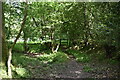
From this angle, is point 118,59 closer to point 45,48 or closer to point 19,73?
point 19,73

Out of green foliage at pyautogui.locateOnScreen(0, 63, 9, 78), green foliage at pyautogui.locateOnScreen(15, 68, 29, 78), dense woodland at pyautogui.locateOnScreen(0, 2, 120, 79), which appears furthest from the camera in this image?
dense woodland at pyautogui.locateOnScreen(0, 2, 120, 79)

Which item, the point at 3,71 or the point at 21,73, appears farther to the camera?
the point at 21,73

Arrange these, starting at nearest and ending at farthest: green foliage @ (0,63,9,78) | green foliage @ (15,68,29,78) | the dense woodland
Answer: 1. green foliage @ (0,63,9,78)
2. green foliage @ (15,68,29,78)
3. the dense woodland

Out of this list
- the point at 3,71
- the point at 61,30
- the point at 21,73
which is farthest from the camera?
the point at 61,30

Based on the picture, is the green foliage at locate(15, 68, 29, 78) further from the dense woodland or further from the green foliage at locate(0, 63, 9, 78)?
the dense woodland

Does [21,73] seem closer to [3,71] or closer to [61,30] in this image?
[3,71]

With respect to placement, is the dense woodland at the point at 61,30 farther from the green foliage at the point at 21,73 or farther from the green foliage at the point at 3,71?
the green foliage at the point at 3,71

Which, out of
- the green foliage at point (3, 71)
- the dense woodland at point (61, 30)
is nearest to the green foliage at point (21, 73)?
the green foliage at point (3, 71)

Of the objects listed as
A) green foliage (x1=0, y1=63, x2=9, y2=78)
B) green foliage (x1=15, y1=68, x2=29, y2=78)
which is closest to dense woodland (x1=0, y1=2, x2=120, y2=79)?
green foliage (x1=15, y1=68, x2=29, y2=78)

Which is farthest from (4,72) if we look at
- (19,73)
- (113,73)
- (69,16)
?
(69,16)

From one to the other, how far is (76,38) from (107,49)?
541cm

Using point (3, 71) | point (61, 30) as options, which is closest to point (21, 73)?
point (3, 71)

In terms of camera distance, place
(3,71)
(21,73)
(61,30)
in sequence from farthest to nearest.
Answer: (61,30) → (21,73) → (3,71)

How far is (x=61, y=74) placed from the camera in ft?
22.7
